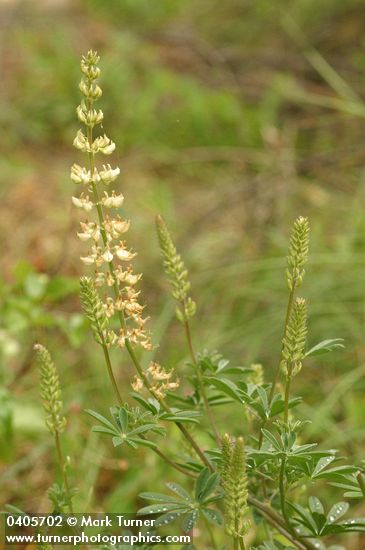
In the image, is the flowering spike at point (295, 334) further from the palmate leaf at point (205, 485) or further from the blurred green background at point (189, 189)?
the blurred green background at point (189, 189)

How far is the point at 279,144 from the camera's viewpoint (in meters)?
3.20

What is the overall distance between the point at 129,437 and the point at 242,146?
2905mm

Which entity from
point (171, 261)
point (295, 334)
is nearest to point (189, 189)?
point (171, 261)

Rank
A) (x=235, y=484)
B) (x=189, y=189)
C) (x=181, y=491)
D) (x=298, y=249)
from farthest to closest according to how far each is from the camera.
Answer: (x=189, y=189)
(x=181, y=491)
(x=298, y=249)
(x=235, y=484)

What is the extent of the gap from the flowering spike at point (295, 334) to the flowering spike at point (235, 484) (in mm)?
148

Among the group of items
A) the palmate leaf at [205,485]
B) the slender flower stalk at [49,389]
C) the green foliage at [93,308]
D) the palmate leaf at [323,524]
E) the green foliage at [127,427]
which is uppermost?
the green foliage at [93,308]

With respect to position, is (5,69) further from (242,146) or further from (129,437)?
(129,437)

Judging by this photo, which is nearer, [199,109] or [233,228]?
[233,228]

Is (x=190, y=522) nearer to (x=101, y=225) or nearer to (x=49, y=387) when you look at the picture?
(x=49, y=387)

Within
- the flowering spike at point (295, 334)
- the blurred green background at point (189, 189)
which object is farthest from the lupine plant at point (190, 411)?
the blurred green background at point (189, 189)

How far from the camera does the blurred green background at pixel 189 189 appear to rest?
2.21 metres

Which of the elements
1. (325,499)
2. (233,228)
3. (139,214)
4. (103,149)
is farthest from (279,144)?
(103,149)

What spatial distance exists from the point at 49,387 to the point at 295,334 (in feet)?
1.09

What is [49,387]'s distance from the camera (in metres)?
1.08
